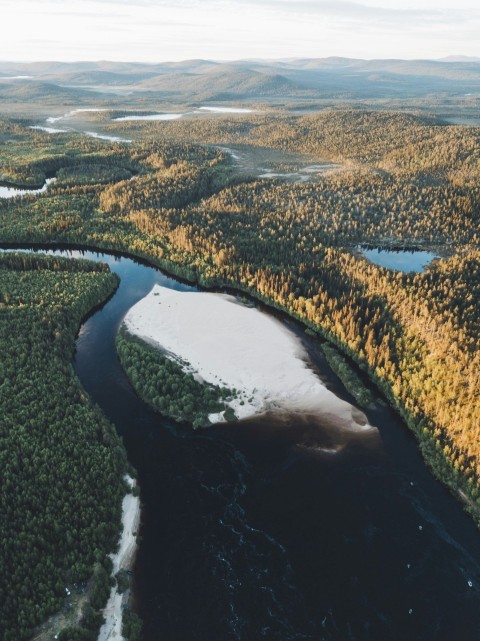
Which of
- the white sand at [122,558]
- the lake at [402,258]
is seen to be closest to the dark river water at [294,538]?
the white sand at [122,558]

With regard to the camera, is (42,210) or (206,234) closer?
(206,234)

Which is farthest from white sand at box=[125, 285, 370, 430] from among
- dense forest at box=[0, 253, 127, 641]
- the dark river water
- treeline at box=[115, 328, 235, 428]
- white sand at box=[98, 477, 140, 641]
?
white sand at box=[98, 477, 140, 641]

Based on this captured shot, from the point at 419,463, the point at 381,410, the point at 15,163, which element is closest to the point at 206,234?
the point at 381,410

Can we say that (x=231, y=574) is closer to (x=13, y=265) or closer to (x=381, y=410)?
(x=381, y=410)

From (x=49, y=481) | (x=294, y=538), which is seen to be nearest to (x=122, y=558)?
(x=49, y=481)

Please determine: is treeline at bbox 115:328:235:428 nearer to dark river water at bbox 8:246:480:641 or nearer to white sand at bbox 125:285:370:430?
white sand at bbox 125:285:370:430

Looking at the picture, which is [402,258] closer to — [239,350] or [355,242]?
[355,242]
